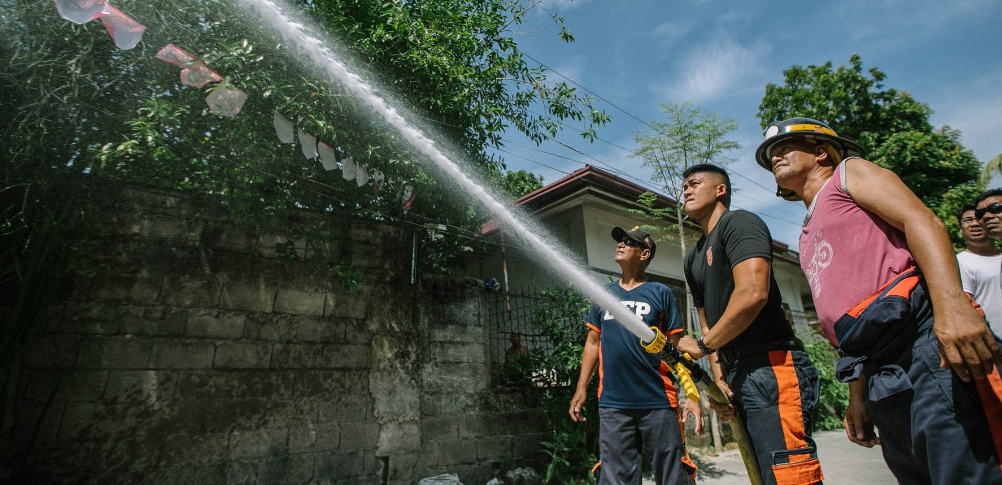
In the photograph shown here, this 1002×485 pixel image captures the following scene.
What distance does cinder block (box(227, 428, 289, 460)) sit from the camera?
3.87 m

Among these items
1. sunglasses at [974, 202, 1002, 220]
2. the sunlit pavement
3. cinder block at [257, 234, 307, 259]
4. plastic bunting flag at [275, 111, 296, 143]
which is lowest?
the sunlit pavement

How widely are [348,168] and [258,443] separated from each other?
7.99ft

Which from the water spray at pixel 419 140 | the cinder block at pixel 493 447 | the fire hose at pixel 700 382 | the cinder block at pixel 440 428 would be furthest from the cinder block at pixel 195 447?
the fire hose at pixel 700 382

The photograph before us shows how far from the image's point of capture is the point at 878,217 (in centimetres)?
174

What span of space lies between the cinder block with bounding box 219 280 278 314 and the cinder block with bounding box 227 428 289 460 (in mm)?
1004

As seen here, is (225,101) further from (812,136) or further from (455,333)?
(812,136)

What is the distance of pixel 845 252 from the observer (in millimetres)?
1803

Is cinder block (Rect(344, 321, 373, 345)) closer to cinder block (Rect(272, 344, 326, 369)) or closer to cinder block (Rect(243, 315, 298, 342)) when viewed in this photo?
cinder block (Rect(272, 344, 326, 369))

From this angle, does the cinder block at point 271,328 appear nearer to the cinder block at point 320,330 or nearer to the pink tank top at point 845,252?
the cinder block at point 320,330

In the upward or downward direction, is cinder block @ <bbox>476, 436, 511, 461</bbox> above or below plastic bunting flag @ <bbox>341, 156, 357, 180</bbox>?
below

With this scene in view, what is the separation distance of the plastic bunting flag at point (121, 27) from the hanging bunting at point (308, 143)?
3.97ft

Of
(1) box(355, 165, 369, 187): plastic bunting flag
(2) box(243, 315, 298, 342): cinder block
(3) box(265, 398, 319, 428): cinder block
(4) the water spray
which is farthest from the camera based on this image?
(1) box(355, 165, 369, 187): plastic bunting flag

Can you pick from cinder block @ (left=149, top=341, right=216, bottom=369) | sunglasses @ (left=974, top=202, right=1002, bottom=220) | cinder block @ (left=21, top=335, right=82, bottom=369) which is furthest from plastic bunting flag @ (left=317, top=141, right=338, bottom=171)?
sunglasses @ (left=974, top=202, right=1002, bottom=220)

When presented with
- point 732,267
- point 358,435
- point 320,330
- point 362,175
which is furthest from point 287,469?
point 732,267
